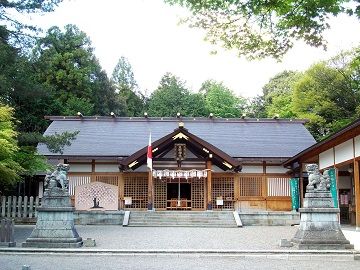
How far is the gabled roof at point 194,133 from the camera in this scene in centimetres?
2523

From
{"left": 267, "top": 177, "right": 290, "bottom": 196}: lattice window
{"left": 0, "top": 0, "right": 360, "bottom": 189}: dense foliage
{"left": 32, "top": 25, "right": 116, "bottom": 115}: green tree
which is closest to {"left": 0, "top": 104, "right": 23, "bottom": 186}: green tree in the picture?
{"left": 0, "top": 0, "right": 360, "bottom": 189}: dense foliage

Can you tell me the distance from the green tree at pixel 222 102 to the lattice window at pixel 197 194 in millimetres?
23153

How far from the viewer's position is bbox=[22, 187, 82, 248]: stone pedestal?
11.4 m

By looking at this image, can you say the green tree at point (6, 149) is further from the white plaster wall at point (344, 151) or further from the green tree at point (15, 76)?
the white plaster wall at point (344, 151)

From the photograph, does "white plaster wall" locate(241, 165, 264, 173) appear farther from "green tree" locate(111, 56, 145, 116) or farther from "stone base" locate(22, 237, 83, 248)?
"green tree" locate(111, 56, 145, 116)

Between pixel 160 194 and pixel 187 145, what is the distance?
124 inches

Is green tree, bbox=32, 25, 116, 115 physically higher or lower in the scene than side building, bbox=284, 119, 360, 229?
higher

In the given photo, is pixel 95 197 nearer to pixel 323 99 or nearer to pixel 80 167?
pixel 80 167

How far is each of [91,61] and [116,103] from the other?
483cm

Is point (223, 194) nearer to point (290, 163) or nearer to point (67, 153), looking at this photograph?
point (290, 163)

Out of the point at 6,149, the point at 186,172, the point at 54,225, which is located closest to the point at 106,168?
the point at 186,172

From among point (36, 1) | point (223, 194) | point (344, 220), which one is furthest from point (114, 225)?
point (344, 220)

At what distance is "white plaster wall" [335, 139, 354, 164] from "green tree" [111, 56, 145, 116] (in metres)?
28.9

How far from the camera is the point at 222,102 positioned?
1922 inches
